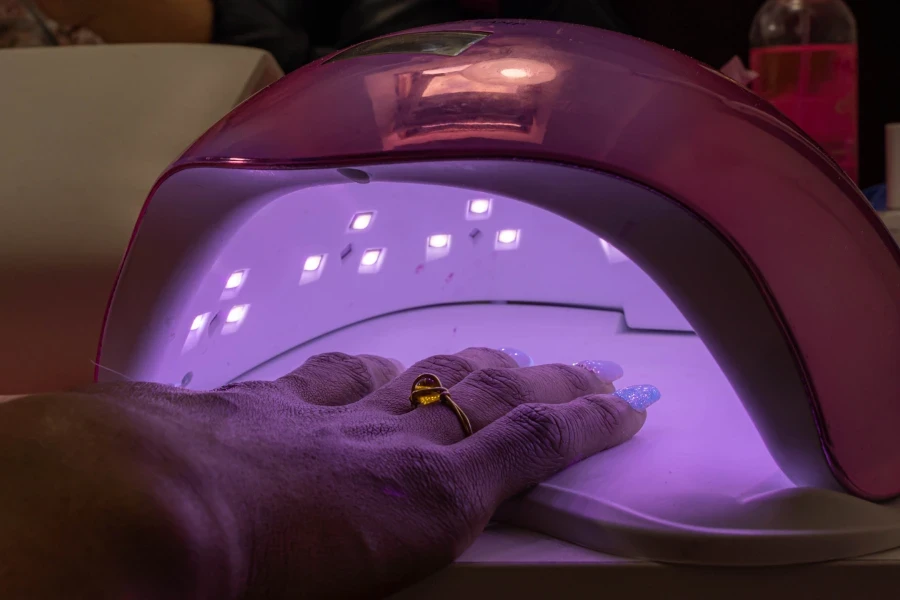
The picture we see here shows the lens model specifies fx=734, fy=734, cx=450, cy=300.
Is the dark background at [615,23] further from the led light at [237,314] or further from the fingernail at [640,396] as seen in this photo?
the fingernail at [640,396]

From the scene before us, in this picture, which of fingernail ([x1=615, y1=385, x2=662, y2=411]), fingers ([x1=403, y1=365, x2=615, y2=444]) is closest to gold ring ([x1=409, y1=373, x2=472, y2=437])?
fingers ([x1=403, y1=365, x2=615, y2=444])

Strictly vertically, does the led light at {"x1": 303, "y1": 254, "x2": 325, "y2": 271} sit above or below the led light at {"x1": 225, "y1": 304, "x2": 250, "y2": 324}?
above

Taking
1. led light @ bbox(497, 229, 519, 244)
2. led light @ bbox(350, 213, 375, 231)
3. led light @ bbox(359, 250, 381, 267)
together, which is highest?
led light @ bbox(350, 213, 375, 231)

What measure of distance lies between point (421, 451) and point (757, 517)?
0.61ft

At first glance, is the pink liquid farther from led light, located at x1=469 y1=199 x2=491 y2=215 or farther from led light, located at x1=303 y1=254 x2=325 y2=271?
led light, located at x1=303 y1=254 x2=325 y2=271

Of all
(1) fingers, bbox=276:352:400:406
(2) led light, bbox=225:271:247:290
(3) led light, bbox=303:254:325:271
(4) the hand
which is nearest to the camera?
(4) the hand

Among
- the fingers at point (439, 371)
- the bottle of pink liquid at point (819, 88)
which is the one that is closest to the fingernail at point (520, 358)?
the fingers at point (439, 371)

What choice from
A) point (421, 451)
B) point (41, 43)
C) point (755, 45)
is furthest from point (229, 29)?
point (421, 451)

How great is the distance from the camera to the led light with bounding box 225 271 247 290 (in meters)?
0.66

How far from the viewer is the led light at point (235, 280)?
659 mm

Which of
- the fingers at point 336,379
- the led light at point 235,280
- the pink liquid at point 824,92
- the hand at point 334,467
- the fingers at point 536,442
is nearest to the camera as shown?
the hand at point 334,467

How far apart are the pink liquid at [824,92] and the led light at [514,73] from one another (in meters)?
0.78

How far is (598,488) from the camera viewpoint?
1.44 feet

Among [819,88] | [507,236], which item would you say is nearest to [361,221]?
[507,236]
